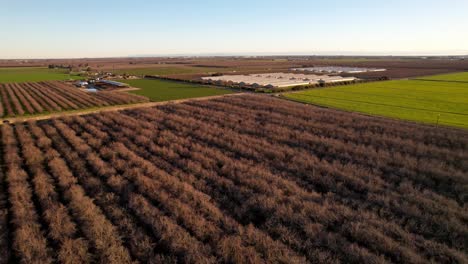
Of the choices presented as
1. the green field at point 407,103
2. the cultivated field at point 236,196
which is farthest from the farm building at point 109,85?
the cultivated field at point 236,196

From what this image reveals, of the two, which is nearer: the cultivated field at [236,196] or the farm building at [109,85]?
the cultivated field at [236,196]

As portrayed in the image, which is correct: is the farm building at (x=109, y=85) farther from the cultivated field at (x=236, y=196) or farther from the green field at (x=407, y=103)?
the cultivated field at (x=236, y=196)

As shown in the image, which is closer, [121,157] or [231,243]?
[231,243]

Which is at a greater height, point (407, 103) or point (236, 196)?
point (407, 103)

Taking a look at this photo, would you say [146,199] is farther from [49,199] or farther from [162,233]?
[49,199]

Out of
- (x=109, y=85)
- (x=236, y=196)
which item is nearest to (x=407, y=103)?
(x=236, y=196)

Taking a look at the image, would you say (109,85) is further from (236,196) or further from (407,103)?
(236,196)

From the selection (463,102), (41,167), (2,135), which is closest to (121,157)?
(41,167)

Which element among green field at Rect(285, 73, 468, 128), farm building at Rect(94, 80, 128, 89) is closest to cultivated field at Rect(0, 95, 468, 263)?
green field at Rect(285, 73, 468, 128)
